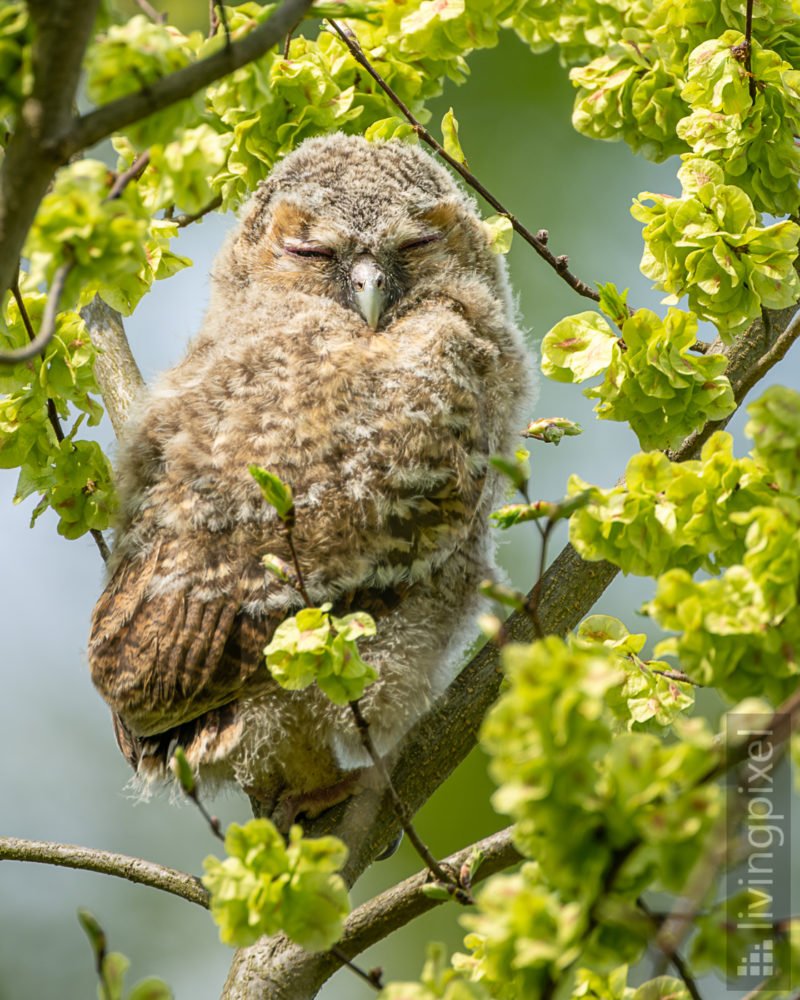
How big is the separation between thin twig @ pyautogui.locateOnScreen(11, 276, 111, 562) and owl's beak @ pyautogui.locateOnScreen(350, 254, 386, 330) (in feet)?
2.35

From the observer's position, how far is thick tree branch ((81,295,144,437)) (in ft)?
9.13

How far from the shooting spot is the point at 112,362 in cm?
284

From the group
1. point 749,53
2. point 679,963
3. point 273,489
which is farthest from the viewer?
point 749,53

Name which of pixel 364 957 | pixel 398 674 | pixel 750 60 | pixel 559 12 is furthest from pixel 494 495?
pixel 364 957

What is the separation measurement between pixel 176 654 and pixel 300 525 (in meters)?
0.34

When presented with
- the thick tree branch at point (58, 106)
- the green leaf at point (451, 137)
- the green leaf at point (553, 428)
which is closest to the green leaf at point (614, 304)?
the green leaf at point (553, 428)

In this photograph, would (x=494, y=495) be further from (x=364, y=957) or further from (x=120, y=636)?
(x=364, y=957)

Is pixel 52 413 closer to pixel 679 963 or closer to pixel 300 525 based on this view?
pixel 300 525

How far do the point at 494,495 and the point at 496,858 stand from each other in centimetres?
85

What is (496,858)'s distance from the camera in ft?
6.86

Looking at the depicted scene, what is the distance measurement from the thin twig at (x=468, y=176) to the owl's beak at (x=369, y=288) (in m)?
0.30

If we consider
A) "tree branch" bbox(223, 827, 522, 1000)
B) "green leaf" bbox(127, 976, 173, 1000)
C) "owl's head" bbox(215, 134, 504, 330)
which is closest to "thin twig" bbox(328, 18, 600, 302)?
"owl's head" bbox(215, 134, 504, 330)

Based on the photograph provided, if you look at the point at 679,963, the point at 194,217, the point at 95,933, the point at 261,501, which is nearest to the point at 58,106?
the point at 95,933

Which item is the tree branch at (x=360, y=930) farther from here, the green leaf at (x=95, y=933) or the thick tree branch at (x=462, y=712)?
the green leaf at (x=95, y=933)
